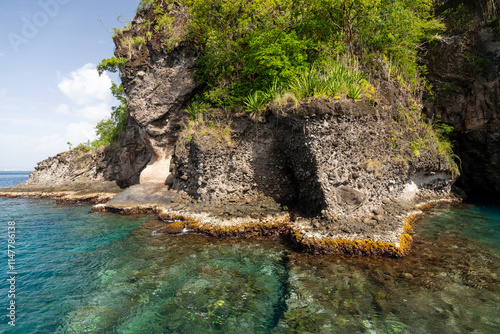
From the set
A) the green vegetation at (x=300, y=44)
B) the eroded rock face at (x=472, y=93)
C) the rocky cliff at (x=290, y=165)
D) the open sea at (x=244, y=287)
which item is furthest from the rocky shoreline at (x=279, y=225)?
the green vegetation at (x=300, y=44)

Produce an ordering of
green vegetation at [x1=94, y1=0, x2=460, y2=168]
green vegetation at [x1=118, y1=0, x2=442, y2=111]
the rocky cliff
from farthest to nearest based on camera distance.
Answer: green vegetation at [x1=118, y1=0, x2=442, y2=111] → green vegetation at [x1=94, y1=0, x2=460, y2=168] → the rocky cliff

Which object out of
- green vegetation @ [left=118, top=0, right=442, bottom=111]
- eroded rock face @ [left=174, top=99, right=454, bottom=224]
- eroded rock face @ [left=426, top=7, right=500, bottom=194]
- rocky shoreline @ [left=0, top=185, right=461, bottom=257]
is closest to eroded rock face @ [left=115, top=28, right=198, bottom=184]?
green vegetation @ [left=118, top=0, right=442, bottom=111]

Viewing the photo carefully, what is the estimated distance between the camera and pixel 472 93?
14.7m

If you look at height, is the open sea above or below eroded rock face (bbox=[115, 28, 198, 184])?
below

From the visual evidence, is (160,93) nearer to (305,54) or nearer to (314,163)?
(305,54)

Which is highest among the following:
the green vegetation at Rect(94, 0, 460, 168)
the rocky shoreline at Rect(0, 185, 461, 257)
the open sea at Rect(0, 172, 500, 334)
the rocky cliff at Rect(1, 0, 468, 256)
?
the green vegetation at Rect(94, 0, 460, 168)

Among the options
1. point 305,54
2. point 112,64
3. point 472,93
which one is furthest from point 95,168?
point 472,93

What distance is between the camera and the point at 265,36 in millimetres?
10914

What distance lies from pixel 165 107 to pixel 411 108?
47.5 ft

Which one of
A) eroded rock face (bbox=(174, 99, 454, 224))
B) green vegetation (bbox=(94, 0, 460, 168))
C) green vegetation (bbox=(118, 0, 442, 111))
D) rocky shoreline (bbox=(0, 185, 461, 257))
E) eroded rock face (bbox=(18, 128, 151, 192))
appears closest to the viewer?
rocky shoreline (bbox=(0, 185, 461, 257))

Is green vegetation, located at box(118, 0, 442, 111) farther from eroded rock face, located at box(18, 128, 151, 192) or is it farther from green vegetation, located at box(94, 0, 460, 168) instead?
eroded rock face, located at box(18, 128, 151, 192)

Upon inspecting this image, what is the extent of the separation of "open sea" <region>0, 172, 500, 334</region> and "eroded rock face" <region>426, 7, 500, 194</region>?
9.37 m

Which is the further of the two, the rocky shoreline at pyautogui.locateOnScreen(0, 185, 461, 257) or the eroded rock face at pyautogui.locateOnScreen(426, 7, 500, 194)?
the eroded rock face at pyautogui.locateOnScreen(426, 7, 500, 194)

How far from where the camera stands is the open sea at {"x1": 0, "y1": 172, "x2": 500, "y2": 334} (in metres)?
4.36
